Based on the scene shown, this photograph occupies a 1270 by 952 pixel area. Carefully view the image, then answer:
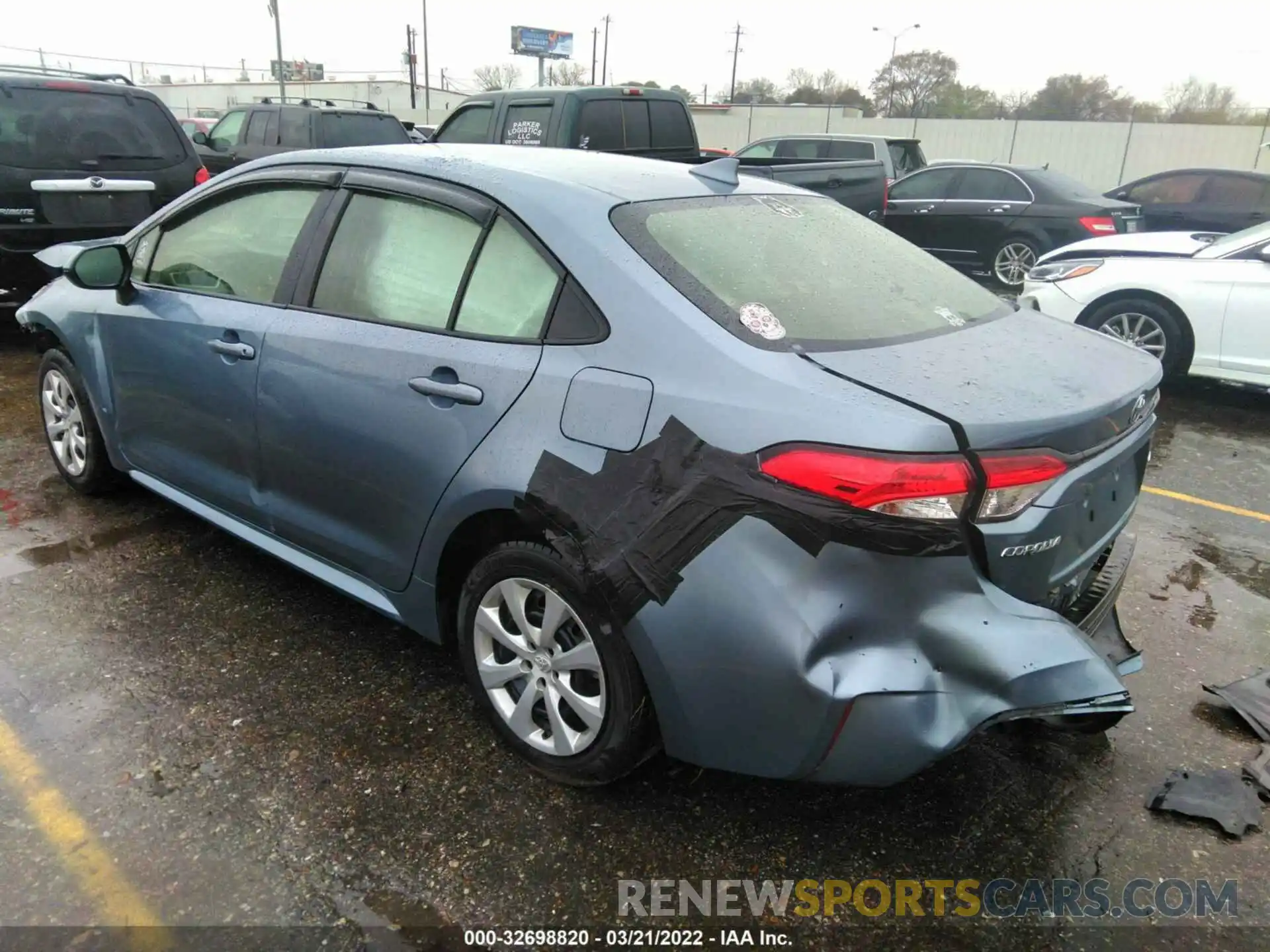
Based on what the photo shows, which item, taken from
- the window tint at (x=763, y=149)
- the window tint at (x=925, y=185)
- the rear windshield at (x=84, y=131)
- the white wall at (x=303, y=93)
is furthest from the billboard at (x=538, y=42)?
the rear windshield at (x=84, y=131)

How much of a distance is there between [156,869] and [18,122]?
20.5 feet

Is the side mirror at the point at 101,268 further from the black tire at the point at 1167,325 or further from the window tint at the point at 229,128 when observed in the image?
the window tint at the point at 229,128

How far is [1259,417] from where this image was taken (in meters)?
6.42

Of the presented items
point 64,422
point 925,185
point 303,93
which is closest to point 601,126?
point 925,185

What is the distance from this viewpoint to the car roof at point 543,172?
8.38 feet

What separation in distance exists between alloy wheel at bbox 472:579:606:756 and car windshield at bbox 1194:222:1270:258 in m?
6.09

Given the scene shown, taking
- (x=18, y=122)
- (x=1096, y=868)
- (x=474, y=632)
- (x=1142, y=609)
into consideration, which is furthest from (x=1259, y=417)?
(x=18, y=122)

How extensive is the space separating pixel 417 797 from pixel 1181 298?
246 inches

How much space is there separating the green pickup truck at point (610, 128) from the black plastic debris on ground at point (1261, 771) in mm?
6117

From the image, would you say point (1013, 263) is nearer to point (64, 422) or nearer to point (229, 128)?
point (64, 422)

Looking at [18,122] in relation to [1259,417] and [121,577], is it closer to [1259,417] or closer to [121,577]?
[121,577]

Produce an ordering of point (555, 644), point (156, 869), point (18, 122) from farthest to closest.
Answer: point (18, 122) < point (555, 644) < point (156, 869)

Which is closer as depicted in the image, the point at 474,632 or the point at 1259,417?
the point at 474,632

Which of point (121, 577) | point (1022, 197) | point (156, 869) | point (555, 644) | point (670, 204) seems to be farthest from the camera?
point (1022, 197)
